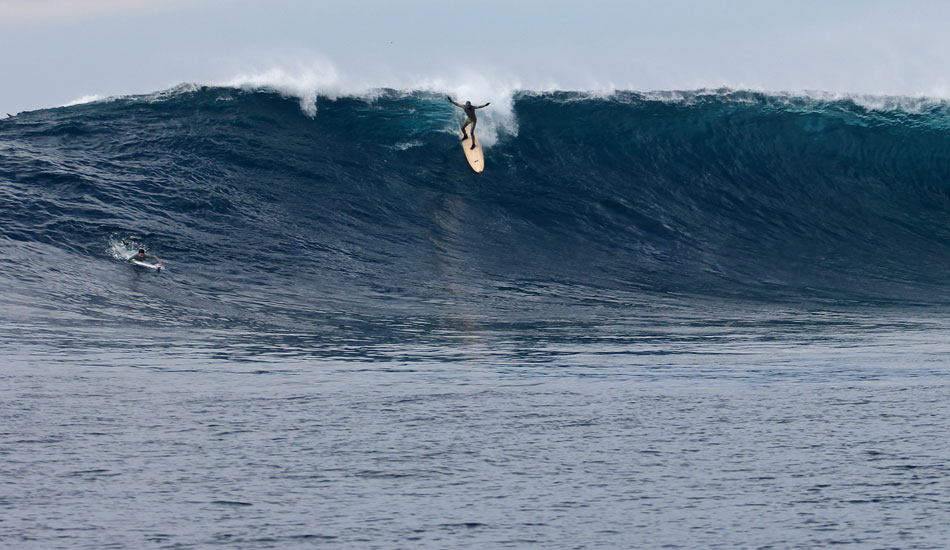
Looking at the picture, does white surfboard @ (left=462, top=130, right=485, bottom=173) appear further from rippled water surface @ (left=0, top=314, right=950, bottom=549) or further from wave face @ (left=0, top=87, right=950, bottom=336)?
rippled water surface @ (left=0, top=314, right=950, bottom=549)

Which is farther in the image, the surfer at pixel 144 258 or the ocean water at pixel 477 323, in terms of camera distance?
the surfer at pixel 144 258

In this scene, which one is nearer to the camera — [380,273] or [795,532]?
[795,532]

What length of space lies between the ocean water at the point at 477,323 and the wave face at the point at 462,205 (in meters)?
0.10

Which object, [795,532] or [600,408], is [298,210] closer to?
[600,408]

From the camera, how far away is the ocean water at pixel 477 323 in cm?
733

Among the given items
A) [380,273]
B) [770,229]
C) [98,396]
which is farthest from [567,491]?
[770,229]

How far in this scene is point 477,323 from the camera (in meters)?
15.9

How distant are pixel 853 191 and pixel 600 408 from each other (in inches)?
750

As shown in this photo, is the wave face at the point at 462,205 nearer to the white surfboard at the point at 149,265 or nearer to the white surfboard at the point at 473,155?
the white surfboard at the point at 149,265

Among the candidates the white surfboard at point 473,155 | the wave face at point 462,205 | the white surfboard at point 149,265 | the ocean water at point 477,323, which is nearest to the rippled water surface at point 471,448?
the ocean water at point 477,323

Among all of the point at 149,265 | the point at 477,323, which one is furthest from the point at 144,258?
the point at 477,323

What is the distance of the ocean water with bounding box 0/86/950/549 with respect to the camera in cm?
733

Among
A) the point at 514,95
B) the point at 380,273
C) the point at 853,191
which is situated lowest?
the point at 380,273

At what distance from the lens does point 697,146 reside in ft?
92.8
